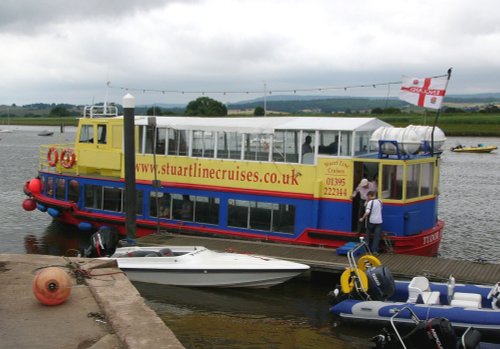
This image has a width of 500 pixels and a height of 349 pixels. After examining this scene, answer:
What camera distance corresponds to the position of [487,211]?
29688 millimetres

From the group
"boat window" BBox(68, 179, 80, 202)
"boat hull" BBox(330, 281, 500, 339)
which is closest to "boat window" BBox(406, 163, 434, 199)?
"boat hull" BBox(330, 281, 500, 339)

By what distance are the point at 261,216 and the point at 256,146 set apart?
6.83ft

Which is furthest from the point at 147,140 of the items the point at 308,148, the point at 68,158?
the point at 308,148

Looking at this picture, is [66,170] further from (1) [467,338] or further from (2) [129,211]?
(1) [467,338]

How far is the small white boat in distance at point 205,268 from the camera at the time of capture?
14516 mm

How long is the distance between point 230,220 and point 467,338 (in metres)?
9.27

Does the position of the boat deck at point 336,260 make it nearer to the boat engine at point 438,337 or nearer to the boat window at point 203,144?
the boat window at point 203,144

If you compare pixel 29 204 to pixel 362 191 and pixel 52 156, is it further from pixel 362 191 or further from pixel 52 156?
pixel 362 191

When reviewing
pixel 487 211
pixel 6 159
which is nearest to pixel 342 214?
pixel 487 211

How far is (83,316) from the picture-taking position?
7430mm

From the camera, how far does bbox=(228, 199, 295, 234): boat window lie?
56.5ft

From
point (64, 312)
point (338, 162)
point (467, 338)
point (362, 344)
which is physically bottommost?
point (362, 344)

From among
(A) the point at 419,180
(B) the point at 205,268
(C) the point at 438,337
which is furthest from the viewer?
(A) the point at 419,180

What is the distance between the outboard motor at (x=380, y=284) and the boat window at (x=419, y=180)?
4075 millimetres
